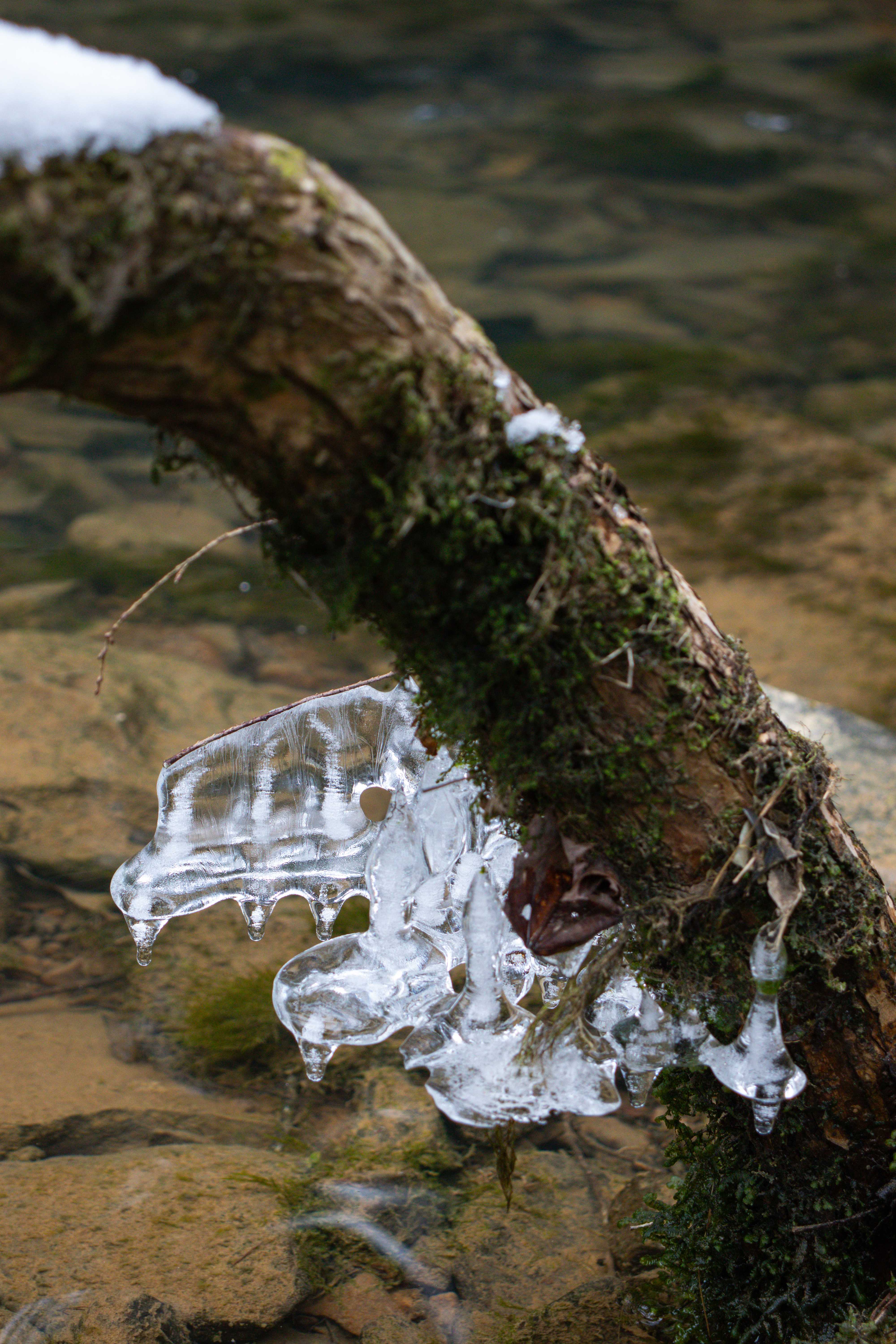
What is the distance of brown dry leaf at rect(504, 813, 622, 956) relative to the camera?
1.69 meters

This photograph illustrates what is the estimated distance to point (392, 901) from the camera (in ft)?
6.92

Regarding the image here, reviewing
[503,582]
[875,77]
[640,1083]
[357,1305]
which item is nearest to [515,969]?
[640,1083]

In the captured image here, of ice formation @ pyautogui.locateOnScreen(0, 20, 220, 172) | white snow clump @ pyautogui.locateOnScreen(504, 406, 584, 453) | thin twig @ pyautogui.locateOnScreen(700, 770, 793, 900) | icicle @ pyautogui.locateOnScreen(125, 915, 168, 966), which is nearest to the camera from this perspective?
ice formation @ pyautogui.locateOnScreen(0, 20, 220, 172)

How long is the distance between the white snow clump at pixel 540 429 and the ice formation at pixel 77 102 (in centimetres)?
50

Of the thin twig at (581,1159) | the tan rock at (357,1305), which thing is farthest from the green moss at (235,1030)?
the thin twig at (581,1159)

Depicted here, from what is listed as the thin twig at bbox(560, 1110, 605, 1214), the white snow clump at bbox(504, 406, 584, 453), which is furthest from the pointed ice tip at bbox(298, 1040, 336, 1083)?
the white snow clump at bbox(504, 406, 584, 453)

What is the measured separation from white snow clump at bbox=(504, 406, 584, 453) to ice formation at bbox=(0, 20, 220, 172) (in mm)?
504

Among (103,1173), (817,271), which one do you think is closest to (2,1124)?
(103,1173)

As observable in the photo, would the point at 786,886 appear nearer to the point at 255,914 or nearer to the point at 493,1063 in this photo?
the point at 493,1063

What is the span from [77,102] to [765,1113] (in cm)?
173

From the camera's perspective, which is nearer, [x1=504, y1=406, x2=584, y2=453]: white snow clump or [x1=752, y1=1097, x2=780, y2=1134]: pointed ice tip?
[x1=504, y1=406, x2=584, y2=453]: white snow clump

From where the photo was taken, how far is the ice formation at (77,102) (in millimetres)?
1053

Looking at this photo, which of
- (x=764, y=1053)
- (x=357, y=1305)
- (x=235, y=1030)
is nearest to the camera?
(x=764, y=1053)

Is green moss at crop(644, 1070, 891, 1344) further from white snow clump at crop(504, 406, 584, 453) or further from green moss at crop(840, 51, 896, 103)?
green moss at crop(840, 51, 896, 103)
